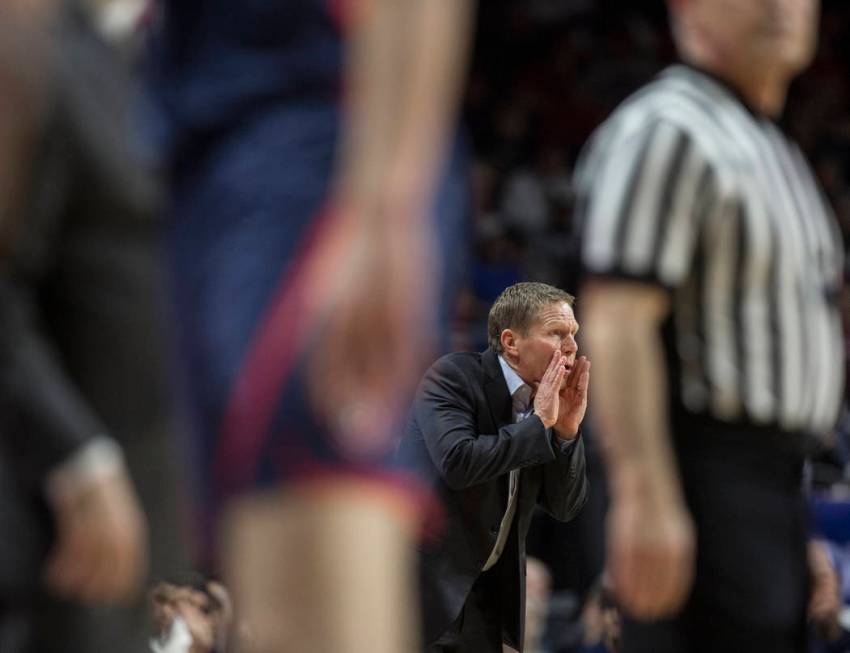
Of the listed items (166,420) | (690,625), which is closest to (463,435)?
(690,625)

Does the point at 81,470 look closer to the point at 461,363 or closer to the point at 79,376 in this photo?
the point at 79,376

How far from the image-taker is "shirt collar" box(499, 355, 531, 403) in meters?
3.06

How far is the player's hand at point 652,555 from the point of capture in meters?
2.98

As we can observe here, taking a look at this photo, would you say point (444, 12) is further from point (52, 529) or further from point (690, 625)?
point (690, 625)

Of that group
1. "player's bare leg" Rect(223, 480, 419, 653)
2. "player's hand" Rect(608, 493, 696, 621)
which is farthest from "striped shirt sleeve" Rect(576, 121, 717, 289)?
"player's bare leg" Rect(223, 480, 419, 653)

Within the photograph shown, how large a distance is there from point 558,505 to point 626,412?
226mm

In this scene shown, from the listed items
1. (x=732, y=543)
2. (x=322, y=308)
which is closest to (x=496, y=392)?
(x=732, y=543)

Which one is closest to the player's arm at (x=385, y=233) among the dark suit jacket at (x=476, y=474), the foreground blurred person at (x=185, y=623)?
the dark suit jacket at (x=476, y=474)

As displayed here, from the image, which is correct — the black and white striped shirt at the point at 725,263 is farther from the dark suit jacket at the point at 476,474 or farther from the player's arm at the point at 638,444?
the dark suit jacket at the point at 476,474

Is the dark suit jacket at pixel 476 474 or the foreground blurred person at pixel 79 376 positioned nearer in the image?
the foreground blurred person at pixel 79 376

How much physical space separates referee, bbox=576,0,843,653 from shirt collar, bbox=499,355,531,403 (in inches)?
4.9

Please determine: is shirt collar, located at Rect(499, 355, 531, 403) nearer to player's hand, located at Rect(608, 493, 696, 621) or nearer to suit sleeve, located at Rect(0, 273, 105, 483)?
player's hand, located at Rect(608, 493, 696, 621)

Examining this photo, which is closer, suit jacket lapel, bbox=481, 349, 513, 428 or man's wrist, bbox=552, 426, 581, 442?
man's wrist, bbox=552, 426, 581, 442

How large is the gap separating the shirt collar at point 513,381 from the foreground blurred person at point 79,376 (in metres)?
1.12
